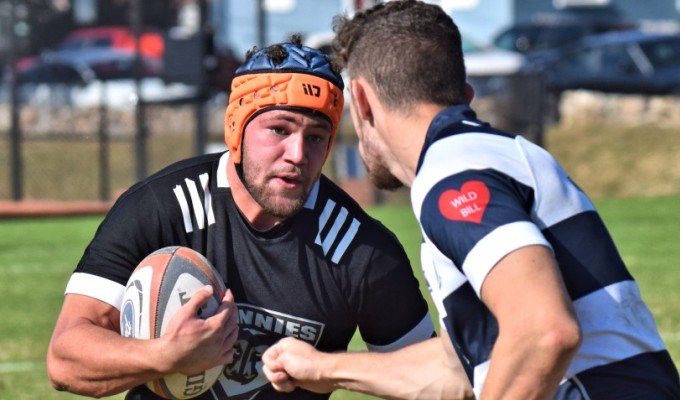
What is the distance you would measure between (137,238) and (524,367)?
2.10 m

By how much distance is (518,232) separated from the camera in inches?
133

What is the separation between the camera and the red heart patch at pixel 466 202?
3.43m

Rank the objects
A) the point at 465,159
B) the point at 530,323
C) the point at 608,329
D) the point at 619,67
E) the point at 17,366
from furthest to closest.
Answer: the point at 619,67
the point at 17,366
the point at 608,329
the point at 465,159
the point at 530,323

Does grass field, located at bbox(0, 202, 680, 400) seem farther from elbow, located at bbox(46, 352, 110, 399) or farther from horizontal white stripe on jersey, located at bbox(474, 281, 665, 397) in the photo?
horizontal white stripe on jersey, located at bbox(474, 281, 665, 397)

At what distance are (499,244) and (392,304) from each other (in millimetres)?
1891

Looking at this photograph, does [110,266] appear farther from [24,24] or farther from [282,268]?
[24,24]

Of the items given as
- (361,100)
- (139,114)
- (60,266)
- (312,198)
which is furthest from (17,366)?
(139,114)

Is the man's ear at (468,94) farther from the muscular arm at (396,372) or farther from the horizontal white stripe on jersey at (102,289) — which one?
the horizontal white stripe on jersey at (102,289)

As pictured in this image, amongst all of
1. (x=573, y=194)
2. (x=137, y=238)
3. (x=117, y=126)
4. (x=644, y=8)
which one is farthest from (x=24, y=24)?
(x=573, y=194)

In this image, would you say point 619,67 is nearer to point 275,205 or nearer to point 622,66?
point 622,66

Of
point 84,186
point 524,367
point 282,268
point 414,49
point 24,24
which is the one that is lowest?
point 84,186

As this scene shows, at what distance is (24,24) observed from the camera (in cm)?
2700

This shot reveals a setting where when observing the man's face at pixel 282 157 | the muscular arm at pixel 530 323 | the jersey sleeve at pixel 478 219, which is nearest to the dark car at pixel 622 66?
the man's face at pixel 282 157

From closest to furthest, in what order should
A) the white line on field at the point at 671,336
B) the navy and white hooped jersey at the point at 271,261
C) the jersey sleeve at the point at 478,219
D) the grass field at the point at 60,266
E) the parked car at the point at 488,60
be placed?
the jersey sleeve at the point at 478,219 < the navy and white hooped jersey at the point at 271,261 < the grass field at the point at 60,266 < the white line on field at the point at 671,336 < the parked car at the point at 488,60
